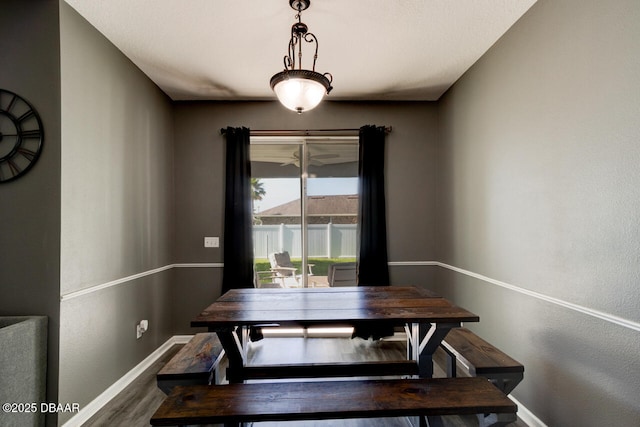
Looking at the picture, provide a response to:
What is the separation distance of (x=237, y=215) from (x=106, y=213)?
132 cm

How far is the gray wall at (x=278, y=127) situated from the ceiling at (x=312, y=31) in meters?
0.39

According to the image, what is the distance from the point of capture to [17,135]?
1.95 m

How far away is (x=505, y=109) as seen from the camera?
242 cm

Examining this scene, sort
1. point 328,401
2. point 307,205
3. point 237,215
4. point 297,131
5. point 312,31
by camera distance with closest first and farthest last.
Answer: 1. point 328,401
2. point 312,31
3. point 237,215
4. point 297,131
5. point 307,205

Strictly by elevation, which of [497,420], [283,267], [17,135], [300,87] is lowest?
[497,420]

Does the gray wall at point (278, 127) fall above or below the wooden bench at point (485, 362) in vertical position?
above

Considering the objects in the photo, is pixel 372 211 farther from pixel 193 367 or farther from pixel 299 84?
pixel 193 367

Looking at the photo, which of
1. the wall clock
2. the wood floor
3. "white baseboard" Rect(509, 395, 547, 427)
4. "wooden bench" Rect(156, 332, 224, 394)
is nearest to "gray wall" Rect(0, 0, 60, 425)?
the wall clock

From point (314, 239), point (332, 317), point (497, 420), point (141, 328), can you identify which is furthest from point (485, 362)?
point (141, 328)

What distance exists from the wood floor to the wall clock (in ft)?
5.59

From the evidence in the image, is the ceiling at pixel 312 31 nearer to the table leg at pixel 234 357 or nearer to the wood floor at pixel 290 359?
the table leg at pixel 234 357

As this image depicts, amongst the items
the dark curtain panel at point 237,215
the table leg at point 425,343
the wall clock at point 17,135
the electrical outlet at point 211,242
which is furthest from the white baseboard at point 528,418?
the wall clock at point 17,135

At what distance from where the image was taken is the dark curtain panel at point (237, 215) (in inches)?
140

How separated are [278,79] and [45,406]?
7.82 ft
